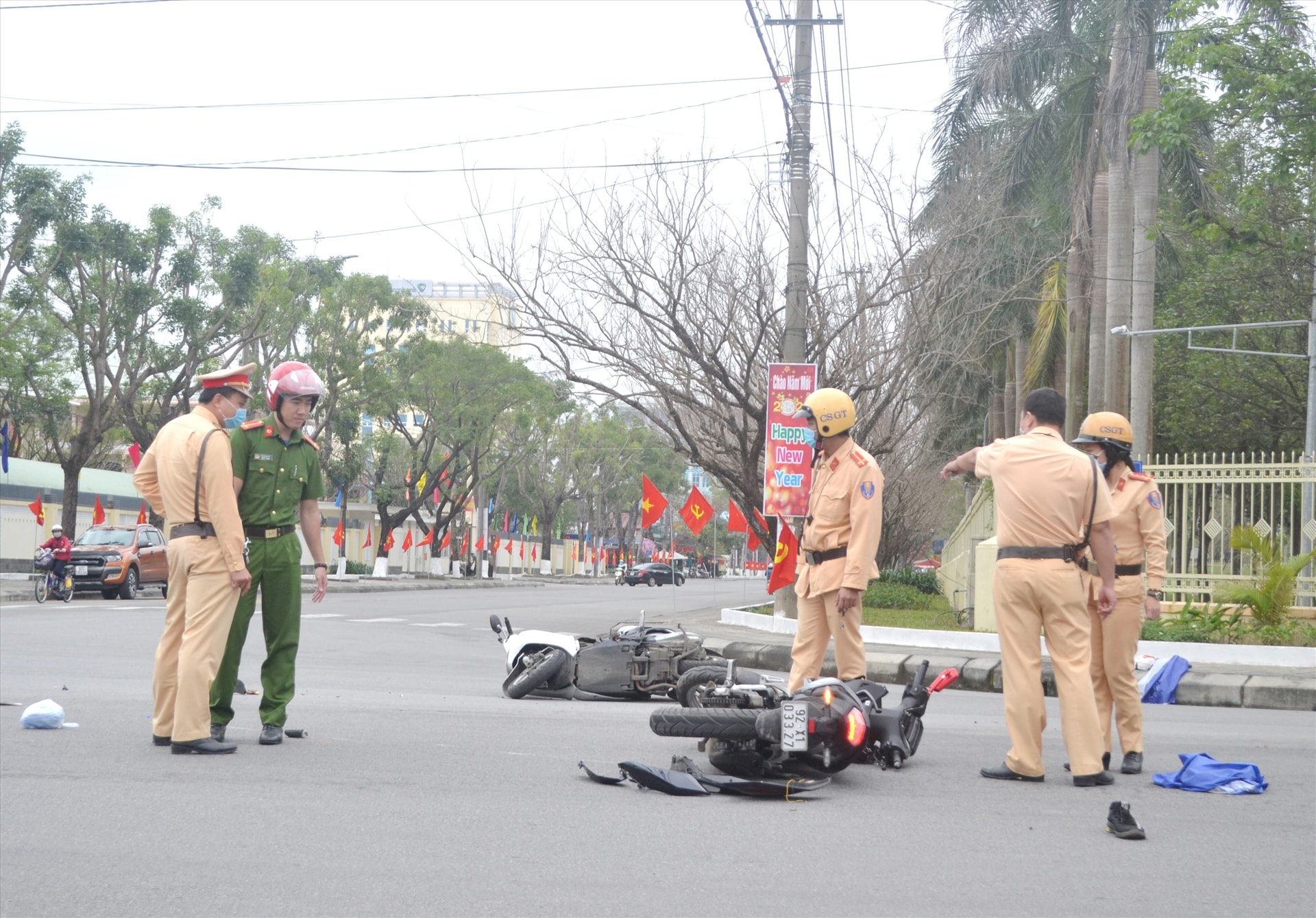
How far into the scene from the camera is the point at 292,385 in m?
7.25

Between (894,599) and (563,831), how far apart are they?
1958cm

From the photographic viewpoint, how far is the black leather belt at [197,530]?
7.00 meters

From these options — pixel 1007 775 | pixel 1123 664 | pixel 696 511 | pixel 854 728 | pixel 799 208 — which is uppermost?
pixel 799 208

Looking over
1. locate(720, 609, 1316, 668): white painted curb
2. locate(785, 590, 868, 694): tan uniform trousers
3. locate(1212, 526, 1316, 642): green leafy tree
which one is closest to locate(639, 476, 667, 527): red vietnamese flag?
locate(720, 609, 1316, 668): white painted curb

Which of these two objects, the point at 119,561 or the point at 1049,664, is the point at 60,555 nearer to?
the point at 119,561

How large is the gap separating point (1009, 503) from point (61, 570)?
78.5 feet

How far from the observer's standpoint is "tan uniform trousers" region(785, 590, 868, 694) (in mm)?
7406

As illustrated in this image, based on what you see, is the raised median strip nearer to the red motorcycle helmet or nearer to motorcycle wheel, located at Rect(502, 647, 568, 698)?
motorcycle wheel, located at Rect(502, 647, 568, 698)

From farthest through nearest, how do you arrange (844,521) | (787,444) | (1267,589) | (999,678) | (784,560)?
(787,444) → (1267,589) → (784,560) → (999,678) → (844,521)

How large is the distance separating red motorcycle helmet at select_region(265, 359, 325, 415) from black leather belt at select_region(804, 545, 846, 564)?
286 cm

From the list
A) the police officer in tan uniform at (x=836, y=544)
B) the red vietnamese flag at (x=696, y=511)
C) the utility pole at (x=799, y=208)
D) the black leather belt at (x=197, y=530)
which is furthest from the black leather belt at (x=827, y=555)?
the red vietnamese flag at (x=696, y=511)

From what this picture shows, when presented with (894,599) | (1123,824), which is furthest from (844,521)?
(894,599)

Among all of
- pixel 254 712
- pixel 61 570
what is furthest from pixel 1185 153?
pixel 61 570

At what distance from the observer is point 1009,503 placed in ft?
22.6
